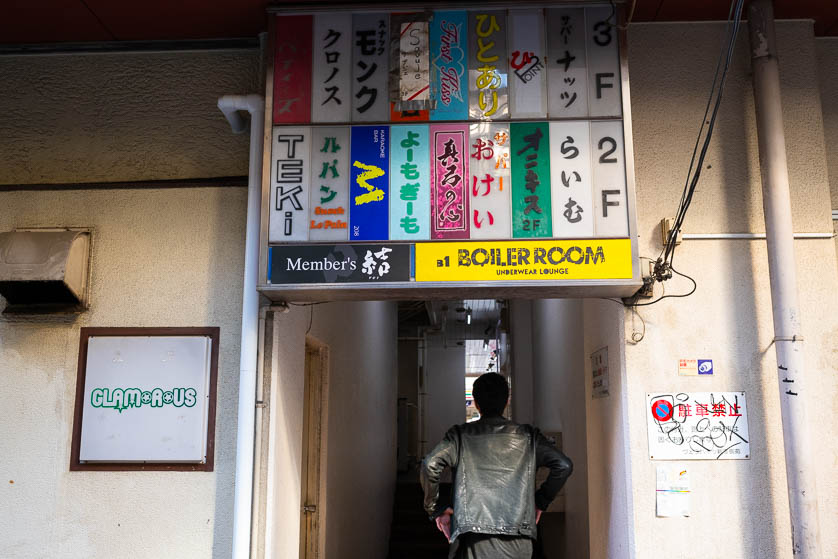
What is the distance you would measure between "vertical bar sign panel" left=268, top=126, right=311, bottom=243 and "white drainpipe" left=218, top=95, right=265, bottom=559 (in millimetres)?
197

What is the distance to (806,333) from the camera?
10.0 feet

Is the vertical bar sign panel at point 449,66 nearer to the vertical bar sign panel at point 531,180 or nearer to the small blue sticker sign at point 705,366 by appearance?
the vertical bar sign panel at point 531,180

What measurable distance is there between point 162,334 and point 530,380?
17.9 feet

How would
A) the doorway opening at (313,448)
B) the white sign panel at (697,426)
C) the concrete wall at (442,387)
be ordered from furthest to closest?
1. the concrete wall at (442,387)
2. the doorway opening at (313,448)
3. the white sign panel at (697,426)

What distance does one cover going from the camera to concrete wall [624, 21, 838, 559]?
296 centimetres

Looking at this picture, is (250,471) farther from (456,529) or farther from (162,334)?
(456,529)

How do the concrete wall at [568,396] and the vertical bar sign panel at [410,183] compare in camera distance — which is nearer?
the vertical bar sign panel at [410,183]

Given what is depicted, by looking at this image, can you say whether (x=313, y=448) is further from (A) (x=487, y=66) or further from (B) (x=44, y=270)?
(A) (x=487, y=66)

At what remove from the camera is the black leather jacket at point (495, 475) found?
125 inches

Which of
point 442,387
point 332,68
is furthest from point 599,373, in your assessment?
point 442,387

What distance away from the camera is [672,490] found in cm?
296

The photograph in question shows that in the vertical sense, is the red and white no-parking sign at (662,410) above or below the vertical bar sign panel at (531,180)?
below

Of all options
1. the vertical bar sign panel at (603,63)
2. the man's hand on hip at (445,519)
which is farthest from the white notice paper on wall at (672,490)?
the vertical bar sign panel at (603,63)

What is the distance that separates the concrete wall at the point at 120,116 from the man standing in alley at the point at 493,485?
170 cm
